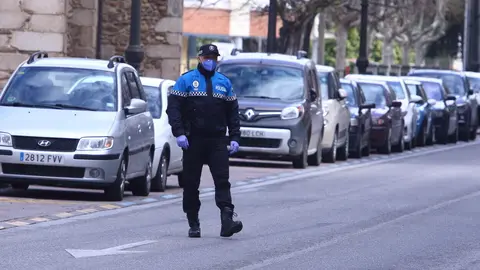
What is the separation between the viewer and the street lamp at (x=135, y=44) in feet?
82.8

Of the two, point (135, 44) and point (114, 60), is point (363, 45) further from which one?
point (114, 60)

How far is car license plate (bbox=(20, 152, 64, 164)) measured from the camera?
1639 centimetres

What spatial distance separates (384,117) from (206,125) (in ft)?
61.1

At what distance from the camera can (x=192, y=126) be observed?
520 inches

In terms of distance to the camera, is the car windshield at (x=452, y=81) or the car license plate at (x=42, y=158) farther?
the car windshield at (x=452, y=81)

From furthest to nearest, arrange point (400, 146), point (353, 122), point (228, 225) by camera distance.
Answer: point (400, 146) < point (353, 122) < point (228, 225)

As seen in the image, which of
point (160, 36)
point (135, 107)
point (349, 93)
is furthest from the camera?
point (160, 36)

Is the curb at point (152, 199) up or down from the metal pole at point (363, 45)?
down

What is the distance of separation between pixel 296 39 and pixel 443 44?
48.5 meters

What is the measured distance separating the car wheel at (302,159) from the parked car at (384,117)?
231 inches

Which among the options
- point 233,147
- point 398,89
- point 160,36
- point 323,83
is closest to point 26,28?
point 323,83

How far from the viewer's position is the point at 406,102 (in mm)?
33938

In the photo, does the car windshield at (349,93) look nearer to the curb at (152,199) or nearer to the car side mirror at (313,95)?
the curb at (152,199)

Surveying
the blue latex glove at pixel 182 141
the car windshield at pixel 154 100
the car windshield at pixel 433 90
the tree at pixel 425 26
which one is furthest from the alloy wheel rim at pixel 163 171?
the tree at pixel 425 26
